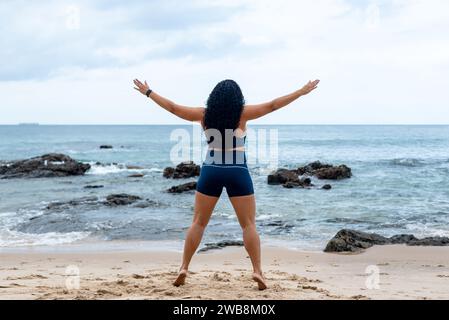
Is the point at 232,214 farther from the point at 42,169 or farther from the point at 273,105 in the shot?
the point at 42,169

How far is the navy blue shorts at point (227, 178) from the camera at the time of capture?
5383mm

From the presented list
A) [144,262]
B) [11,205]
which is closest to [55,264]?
[144,262]

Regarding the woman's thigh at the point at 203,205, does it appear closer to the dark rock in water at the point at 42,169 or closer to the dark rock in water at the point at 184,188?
the dark rock in water at the point at 184,188

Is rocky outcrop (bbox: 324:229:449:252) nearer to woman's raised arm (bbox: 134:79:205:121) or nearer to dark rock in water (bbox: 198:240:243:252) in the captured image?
dark rock in water (bbox: 198:240:243:252)

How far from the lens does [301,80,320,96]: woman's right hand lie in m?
5.32

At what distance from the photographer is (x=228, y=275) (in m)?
6.52

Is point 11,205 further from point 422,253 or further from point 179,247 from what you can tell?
point 422,253

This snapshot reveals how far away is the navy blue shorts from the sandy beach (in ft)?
3.27

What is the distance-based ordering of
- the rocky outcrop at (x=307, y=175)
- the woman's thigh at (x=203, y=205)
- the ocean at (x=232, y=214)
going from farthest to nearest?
the rocky outcrop at (x=307, y=175)
the ocean at (x=232, y=214)
the woman's thigh at (x=203, y=205)

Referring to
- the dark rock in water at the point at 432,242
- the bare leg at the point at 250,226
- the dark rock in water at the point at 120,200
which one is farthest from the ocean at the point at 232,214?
the bare leg at the point at 250,226

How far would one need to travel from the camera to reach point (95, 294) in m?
5.31

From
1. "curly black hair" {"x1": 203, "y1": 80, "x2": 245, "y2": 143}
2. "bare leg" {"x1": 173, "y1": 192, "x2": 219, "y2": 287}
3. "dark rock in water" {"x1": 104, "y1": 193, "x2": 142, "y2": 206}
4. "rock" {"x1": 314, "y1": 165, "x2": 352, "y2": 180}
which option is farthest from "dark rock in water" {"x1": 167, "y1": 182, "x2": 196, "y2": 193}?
"curly black hair" {"x1": 203, "y1": 80, "x2": 245, "y2": 143}

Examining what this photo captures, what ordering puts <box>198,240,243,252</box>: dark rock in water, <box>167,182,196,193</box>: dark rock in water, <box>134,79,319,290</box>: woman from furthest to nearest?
<box>167,182,196,193</box>: dark rock in water
<box>198,240,243,252</box>: dark rock in water
<box>134,79,319,290</box>: woman

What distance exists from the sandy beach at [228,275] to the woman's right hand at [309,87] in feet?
6.54
